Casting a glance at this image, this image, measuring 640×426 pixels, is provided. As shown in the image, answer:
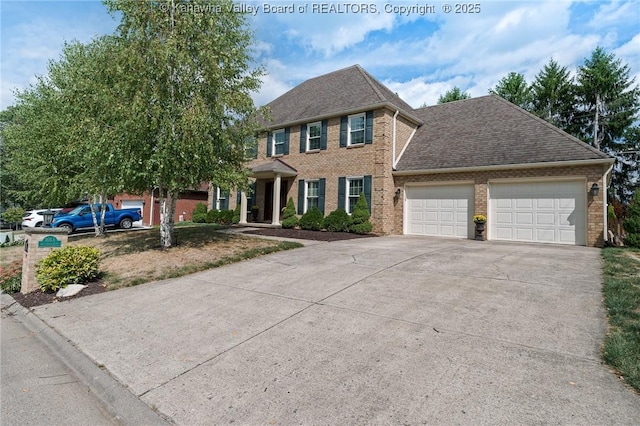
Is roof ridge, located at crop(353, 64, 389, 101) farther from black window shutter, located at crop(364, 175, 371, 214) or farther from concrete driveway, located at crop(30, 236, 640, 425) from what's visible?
concrete driveway, located at crop(30, 236, 640, 425)

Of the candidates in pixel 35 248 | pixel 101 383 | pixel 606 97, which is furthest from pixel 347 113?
pixel 606 97

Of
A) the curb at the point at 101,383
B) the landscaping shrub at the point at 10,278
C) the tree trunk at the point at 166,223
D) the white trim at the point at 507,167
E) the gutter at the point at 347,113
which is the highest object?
the gutter at the point at 347,113

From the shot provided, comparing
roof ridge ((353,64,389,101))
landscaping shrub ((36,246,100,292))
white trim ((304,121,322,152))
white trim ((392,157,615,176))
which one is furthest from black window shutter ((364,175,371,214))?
landscaping shrub ((36,246,100,292))

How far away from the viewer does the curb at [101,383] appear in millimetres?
2732

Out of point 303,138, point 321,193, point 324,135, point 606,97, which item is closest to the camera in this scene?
point 321,193

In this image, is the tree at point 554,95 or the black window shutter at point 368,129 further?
the tree at point 554,95

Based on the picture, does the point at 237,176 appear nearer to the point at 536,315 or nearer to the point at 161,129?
the point at 161,129

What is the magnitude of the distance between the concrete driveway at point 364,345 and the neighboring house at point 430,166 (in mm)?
5623

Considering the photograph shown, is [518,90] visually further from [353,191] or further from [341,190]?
[341,190]

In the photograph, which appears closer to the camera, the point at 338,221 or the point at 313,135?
the point at 338,221

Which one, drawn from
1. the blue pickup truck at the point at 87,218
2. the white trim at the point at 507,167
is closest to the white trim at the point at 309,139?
the white trim at the point at 507,167

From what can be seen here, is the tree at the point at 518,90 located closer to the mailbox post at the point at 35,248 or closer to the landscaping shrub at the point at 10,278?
the mailbox post at the point at 35,248

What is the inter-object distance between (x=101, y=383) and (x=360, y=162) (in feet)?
42.9

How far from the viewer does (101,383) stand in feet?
10.8
